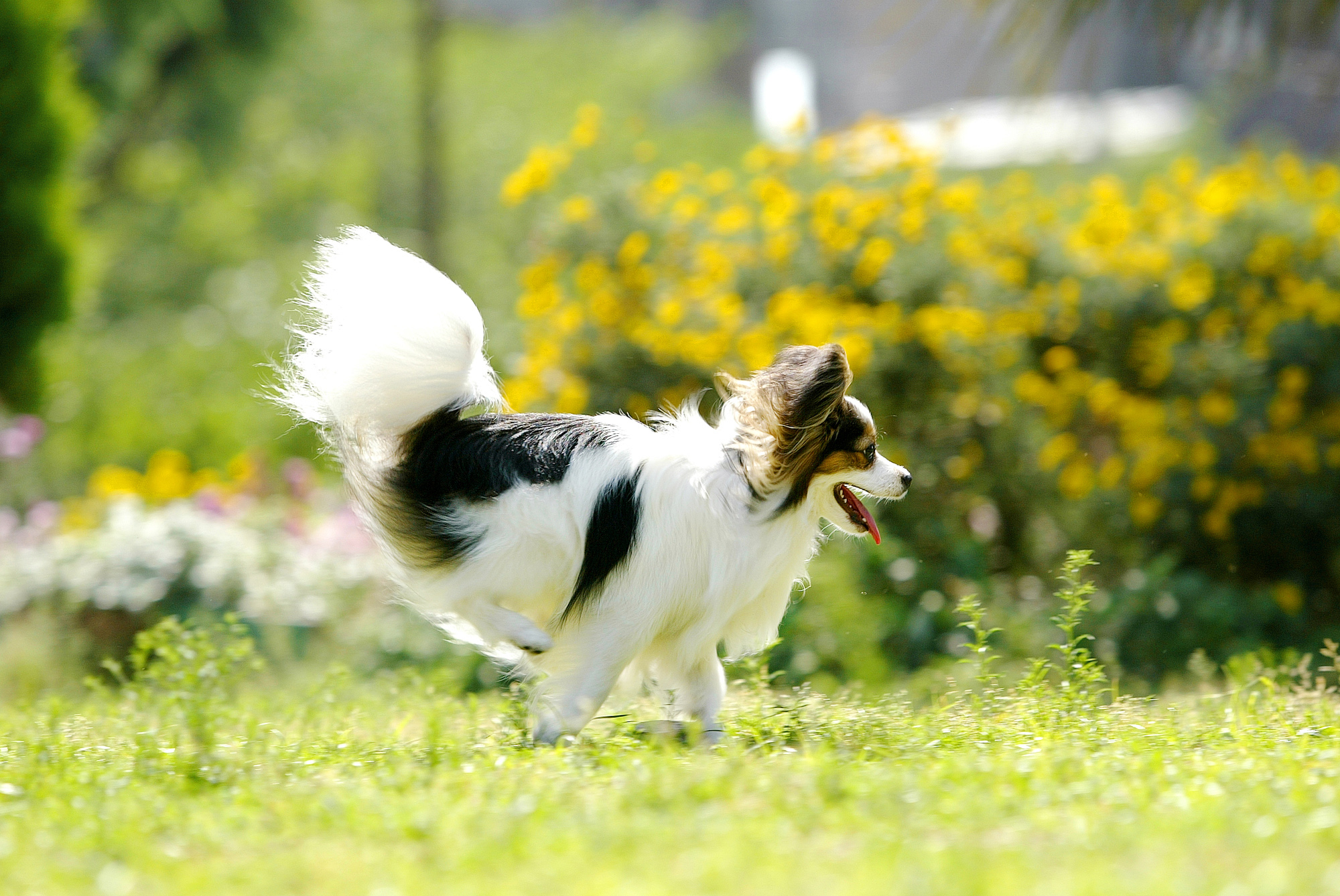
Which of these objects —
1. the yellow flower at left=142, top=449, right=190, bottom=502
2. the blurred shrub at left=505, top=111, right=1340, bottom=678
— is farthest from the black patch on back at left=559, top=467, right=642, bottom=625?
the yellow flower at left=142, top=449, right=190, bottom=502

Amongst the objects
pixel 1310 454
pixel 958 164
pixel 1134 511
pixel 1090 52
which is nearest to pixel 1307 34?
pixel 1090 52

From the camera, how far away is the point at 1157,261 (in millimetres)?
7156

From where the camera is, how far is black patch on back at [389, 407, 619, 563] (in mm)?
3967

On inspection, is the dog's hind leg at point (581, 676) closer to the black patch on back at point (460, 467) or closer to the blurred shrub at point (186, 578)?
the black patch on back at point (460, 467)

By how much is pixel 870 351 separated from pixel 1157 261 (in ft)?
5.82

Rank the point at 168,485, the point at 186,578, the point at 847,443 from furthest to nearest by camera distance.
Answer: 1. the point at 168,485
2. the point at 186,578
3. the point at 847,443

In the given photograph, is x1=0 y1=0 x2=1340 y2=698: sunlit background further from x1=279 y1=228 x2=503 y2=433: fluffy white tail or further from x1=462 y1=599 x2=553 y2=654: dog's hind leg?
x1=279 y1=228 x2=503 y2=433: fluffy white tail

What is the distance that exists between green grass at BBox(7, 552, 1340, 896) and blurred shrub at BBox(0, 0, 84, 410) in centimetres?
551

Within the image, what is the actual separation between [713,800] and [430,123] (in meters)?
11.4

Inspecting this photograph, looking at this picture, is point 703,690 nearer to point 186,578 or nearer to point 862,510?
point 862,510

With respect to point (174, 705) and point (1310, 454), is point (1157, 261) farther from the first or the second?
point (174, 705)

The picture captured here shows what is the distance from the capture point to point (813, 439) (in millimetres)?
3973

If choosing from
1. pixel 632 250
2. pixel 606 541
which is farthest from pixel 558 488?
pixel 632 250

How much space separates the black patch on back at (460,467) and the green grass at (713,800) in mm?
576
